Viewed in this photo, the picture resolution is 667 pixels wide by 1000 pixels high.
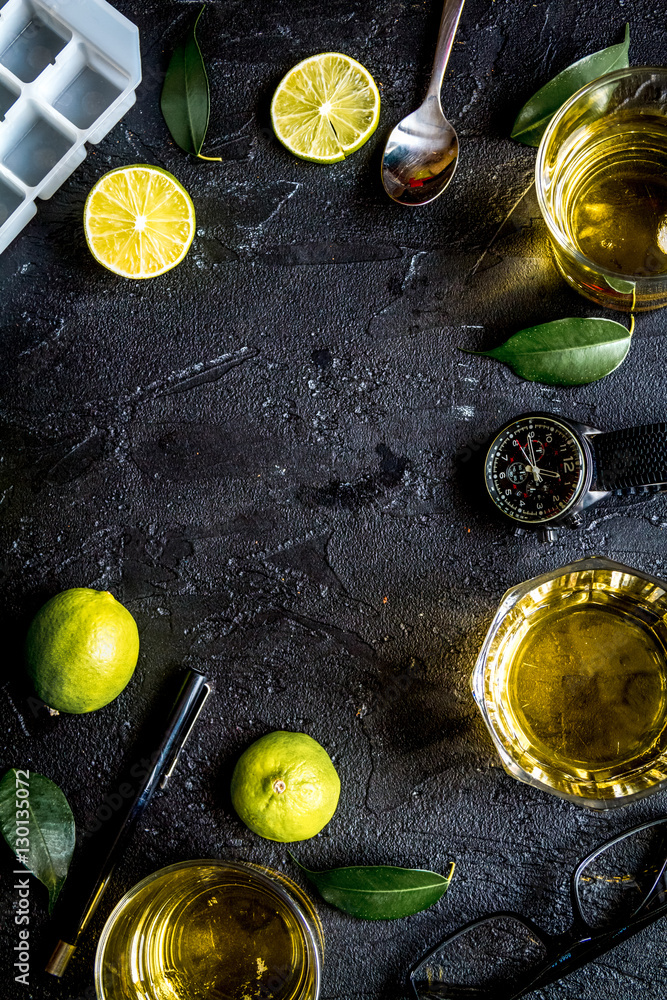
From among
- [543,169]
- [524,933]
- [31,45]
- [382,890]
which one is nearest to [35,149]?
[31,45]

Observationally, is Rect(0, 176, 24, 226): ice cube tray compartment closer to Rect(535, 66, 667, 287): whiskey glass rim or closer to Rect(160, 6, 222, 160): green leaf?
Rect(160, 6, 222, 160): green leaf

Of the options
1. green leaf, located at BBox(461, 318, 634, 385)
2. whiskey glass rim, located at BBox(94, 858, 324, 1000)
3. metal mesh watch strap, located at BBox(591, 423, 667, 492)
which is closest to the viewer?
whiskey glass rim, located at BBox(94, 858, 324, 1000)

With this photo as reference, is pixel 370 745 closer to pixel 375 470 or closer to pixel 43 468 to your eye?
pixel 375 470

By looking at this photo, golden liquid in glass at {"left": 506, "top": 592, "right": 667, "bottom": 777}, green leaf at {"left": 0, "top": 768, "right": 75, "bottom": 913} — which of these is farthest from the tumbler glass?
green leaf at {"left": 0, "top": 768, "right": 75, "bottom": 913}

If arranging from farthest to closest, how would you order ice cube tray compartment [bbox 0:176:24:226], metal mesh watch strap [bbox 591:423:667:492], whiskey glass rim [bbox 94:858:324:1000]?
ice cube tray compartment [bbox 0:176:24:226], metal mesh watch strap [bbox 591:423:667:492], whiskey glass rim [bbox 94:858:324:1000]

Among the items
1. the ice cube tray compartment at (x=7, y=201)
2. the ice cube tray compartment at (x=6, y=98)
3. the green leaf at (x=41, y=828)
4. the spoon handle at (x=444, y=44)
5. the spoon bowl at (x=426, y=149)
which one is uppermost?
the ice cube tray compartment at (x=6, y=98)

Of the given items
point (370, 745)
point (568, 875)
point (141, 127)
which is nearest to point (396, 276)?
point (141, 127)

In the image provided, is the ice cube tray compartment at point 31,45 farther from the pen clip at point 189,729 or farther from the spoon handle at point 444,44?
the pen clip at point 189,729

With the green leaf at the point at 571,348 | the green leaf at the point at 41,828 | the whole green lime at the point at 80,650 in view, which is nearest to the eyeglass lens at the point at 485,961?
the green leaf at the point at 41,828
